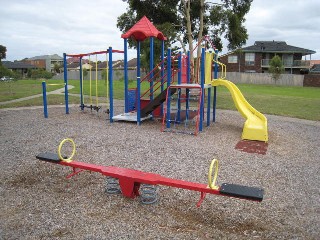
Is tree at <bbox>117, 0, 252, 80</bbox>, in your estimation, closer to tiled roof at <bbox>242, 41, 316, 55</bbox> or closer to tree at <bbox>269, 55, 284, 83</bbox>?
tree at <bbox>269, 55, 284, 83</bbox>

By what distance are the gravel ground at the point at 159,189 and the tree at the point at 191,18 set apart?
10.3 meters

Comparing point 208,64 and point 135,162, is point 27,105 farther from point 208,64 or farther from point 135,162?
point 135,162

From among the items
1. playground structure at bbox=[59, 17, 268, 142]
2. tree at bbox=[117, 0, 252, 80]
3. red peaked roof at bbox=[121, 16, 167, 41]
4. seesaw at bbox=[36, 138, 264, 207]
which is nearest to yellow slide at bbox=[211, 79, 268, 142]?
playground structure at bbox=[59, 17, 268, 142]

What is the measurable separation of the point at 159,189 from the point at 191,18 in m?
16.1

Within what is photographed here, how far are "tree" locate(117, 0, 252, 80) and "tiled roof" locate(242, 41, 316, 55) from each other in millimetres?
32277

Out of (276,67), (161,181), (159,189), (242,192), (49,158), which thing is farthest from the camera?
(276,67)

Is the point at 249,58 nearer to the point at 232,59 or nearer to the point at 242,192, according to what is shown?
the point at 232,59

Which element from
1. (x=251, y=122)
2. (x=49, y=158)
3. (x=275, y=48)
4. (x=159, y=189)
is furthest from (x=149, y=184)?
(x=275, y=48)

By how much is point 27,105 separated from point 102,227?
1252 cm

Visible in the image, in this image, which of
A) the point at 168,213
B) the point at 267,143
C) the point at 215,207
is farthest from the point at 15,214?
the point at 267,143

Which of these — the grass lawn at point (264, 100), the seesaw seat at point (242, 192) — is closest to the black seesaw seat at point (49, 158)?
the seesaw seat at point (242, 192)

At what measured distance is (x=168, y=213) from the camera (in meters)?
3.80

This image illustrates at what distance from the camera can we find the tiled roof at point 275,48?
4797 cm

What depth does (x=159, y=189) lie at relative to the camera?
4.50m
